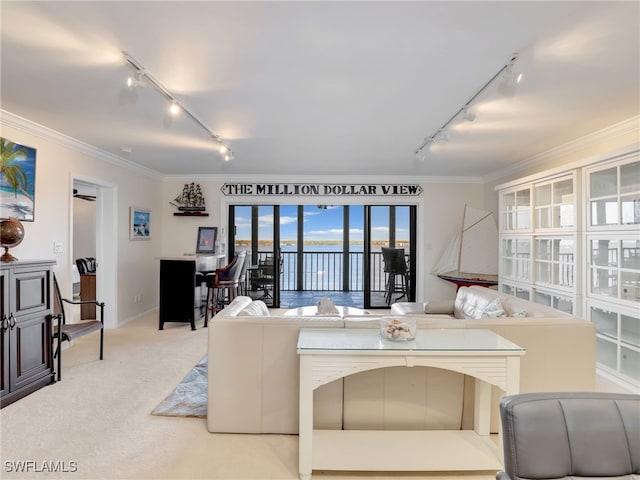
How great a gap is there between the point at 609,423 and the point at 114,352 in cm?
438

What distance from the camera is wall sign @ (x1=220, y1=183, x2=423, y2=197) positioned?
20.8 feet

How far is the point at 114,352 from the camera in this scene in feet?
13.2

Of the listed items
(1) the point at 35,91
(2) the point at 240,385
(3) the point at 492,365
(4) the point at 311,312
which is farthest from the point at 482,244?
(1) the point at 35,91

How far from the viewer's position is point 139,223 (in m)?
5.67

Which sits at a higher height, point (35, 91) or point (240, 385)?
point (35, 91)

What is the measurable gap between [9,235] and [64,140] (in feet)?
5.06

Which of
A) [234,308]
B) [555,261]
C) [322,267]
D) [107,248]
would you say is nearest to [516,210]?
[555,261]

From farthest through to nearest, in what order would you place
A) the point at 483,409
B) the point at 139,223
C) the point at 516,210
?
the point at 139,223 < the point at 516,210 < the point at 483,409

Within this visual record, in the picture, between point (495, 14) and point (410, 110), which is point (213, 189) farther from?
point (495, 14)

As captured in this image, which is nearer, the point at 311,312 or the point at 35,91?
the point at 35,91

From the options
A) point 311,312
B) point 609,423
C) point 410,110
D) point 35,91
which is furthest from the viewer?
point 311,312

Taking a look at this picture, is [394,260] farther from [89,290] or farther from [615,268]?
[89,290]

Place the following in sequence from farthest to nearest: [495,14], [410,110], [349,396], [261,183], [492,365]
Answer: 1. [261,183]
2. [410,110]
3. [349,396]
4. [492,365]
5. [495,14]
